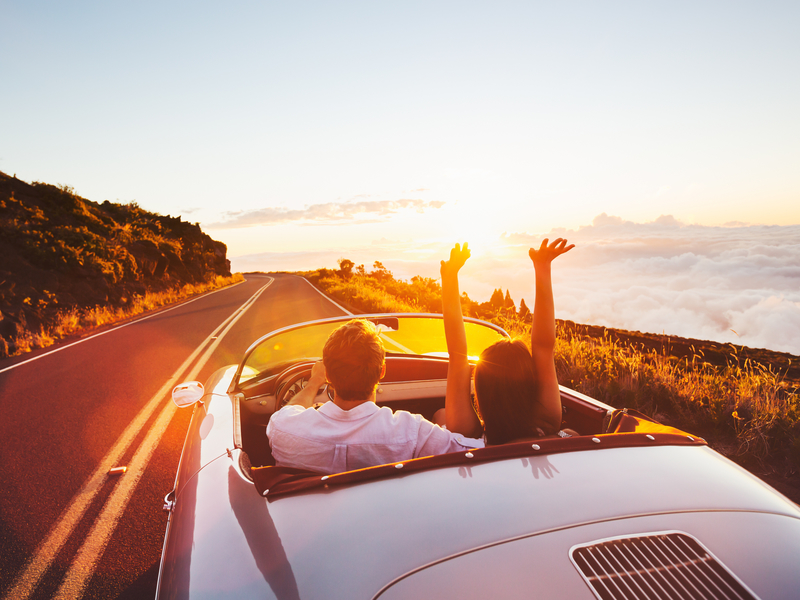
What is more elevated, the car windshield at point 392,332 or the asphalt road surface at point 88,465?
the car windshield at point 392,332

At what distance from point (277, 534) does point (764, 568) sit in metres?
1.35

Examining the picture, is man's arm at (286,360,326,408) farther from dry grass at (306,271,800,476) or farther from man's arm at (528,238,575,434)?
dry grass at (306,271,800,476)

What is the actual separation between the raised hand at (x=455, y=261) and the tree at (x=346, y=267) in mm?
37940

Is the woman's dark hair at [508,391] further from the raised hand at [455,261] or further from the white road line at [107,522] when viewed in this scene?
the white road line at [107,522]

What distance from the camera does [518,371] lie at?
186cm

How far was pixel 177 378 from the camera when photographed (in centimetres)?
679

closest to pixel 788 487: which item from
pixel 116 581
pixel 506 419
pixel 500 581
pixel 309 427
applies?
pixel 506 419

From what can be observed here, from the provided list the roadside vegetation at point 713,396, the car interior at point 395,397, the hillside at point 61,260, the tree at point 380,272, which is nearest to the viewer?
the car interior at point 395,397

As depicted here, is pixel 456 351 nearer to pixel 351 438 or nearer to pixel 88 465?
pixel 351 438

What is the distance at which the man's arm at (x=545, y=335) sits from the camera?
185 centimetres

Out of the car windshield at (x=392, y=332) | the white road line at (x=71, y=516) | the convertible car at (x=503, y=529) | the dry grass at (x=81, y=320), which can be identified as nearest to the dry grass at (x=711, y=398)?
the car windshield at (x=392, y=332)

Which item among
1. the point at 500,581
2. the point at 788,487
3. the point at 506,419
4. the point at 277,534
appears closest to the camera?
the point at 500,581

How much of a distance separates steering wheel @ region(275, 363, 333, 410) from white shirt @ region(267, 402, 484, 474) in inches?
44.9

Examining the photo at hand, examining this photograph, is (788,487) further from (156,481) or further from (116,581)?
(156,481)
